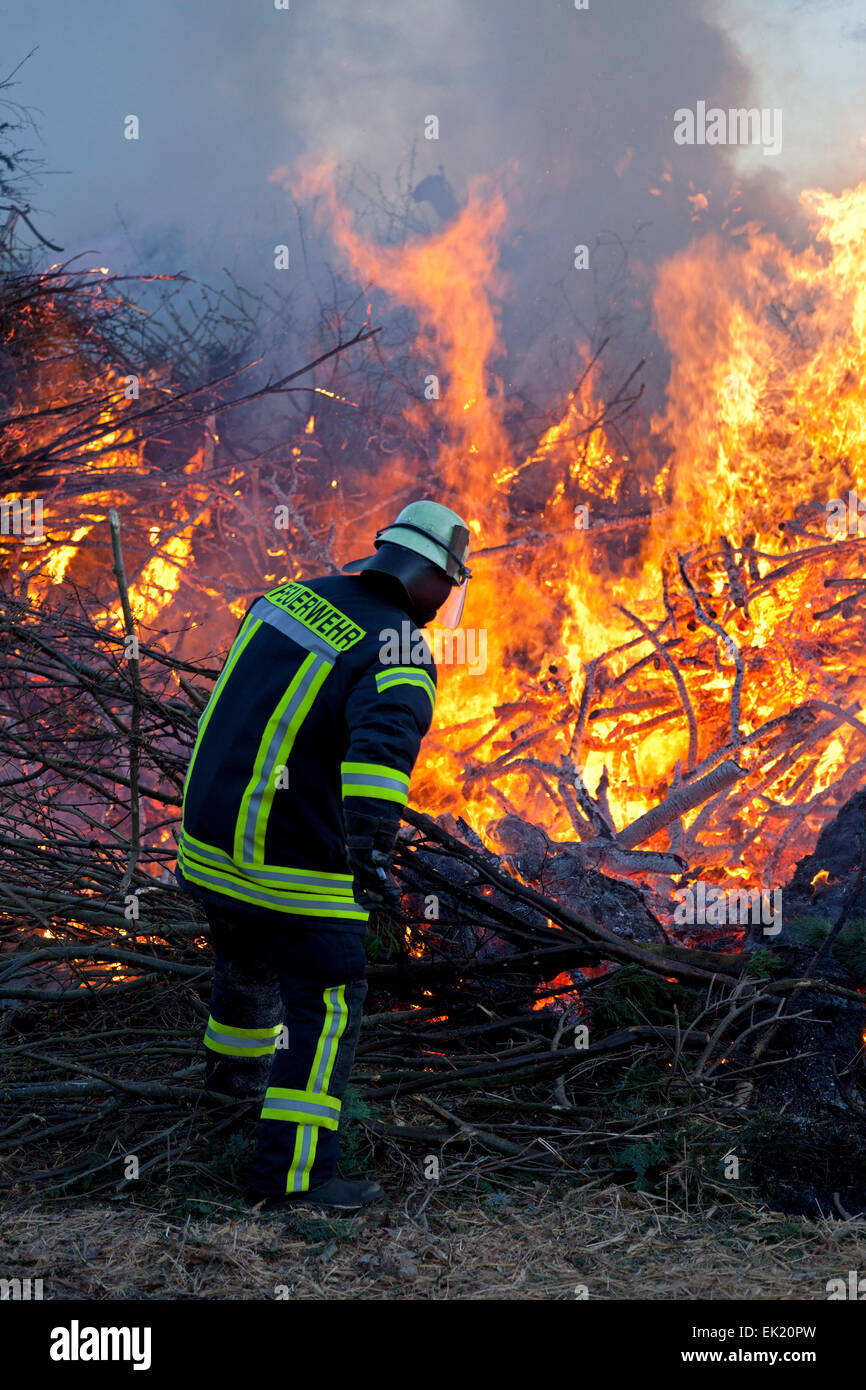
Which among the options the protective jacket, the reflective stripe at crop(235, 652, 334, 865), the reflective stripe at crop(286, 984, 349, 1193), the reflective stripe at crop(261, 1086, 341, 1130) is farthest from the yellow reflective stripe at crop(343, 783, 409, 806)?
the reflective stripe at crop(261, 1086, 341, 1130)

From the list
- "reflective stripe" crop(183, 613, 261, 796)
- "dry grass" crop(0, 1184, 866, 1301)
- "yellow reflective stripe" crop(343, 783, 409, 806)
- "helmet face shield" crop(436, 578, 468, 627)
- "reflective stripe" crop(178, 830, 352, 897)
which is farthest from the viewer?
"helmet face shield" crop(436, 578, 468, 627)

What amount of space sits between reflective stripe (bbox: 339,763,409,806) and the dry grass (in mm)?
1150

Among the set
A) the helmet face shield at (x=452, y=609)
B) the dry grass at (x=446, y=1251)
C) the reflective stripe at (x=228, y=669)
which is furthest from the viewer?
the helmet face shield at (x=452, y=609)

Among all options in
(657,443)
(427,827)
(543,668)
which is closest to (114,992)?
(427,827)

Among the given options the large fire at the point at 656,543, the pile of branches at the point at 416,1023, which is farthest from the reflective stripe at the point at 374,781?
the large fire at the point at 656,543

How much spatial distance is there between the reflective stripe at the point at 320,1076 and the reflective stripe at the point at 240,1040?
1.31ft

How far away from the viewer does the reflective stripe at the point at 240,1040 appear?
336cm

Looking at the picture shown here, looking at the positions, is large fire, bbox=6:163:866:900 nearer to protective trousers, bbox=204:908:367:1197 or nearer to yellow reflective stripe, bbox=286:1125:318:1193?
protective trousers, bbox=204:908:367:1197

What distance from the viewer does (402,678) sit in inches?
116

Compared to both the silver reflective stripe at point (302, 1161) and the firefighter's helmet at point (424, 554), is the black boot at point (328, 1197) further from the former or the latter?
the firefighter's helmet at point (424, 554)

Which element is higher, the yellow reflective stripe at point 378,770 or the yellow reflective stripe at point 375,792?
the yellow reflective stripe at point 378,770

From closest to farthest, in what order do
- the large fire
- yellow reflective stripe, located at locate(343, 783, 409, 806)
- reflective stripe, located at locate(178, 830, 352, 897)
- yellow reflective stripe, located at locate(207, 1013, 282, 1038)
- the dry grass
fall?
the dry grass < yellow reflective stripe, located at locate(343, 783, 409, 806) < reflective stripe, located at locate(178, 830, 352, 897) < yellow reflective stripe, located at locate(207, 1013, 282, 1038) < the large fire

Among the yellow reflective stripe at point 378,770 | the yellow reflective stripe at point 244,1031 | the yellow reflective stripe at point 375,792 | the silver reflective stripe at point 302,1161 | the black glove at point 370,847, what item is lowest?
the silver reflective stripe at point 302,1161

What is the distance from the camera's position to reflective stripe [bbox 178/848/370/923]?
9.97 ft
